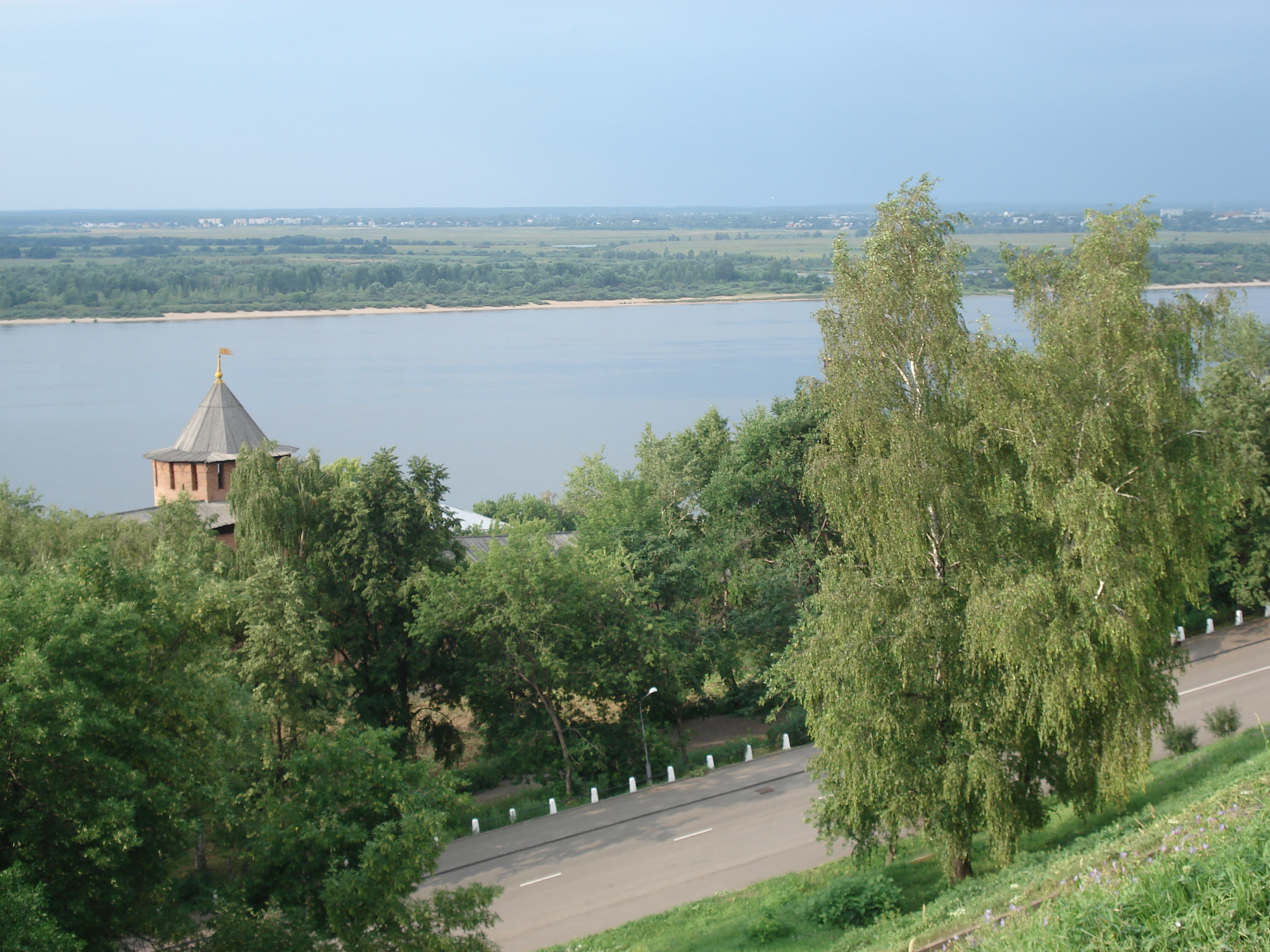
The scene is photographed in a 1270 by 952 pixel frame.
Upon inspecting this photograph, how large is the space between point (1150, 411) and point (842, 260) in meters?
3.04

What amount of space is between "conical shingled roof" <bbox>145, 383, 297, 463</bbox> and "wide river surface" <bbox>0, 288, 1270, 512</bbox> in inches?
204

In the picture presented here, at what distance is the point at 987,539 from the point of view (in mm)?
9969

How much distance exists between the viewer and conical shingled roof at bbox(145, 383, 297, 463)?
82.6 ft

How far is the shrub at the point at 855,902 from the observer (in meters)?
10.5

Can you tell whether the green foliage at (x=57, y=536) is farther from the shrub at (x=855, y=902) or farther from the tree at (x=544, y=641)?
the shrub at (x=855, y=902)

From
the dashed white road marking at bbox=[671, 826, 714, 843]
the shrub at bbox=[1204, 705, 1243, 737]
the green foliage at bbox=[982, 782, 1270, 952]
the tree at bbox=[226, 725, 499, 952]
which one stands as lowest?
the dashed white road marking at bbox=[671, 826, 714, 843]

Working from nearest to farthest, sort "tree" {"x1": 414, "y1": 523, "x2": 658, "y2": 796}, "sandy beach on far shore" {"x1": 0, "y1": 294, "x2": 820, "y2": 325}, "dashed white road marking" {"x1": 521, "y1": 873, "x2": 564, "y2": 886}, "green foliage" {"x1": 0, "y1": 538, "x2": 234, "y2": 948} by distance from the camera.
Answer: "green foliage" {"x1": 0, "y1": 538, "x2": 234, "y2": 948} < "dashed white road marking" {"x1": 521, "y1": 873, "x2": 564, "y2": 886} < "tree" {"x1": 414, "y1": 523, "x2": 658, "y2": 796} < "sandy beach on far shore" {"x1": 0, "y1": 294, "x2": 820, "y2": 325}

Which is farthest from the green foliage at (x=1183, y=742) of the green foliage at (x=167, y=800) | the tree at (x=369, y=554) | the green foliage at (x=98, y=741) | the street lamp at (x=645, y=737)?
the green foliage at (x=98, y=741)

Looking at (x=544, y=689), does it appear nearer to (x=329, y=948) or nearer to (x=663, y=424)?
(x=329, y=948)

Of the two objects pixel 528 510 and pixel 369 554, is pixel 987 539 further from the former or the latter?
pixel 528 510

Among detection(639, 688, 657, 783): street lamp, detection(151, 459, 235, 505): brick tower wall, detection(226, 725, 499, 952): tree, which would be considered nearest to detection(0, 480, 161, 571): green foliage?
detection(151, 459, 235, 505): brick tower wall

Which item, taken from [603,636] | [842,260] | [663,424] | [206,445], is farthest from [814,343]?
[842,260]

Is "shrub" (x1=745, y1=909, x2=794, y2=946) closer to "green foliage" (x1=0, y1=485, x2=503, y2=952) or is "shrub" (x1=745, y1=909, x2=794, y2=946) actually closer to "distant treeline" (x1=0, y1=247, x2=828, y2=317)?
"green foliage" (x1=0, y1=485, x2=503, y2=952)

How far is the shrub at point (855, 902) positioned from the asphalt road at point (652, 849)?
174cm
